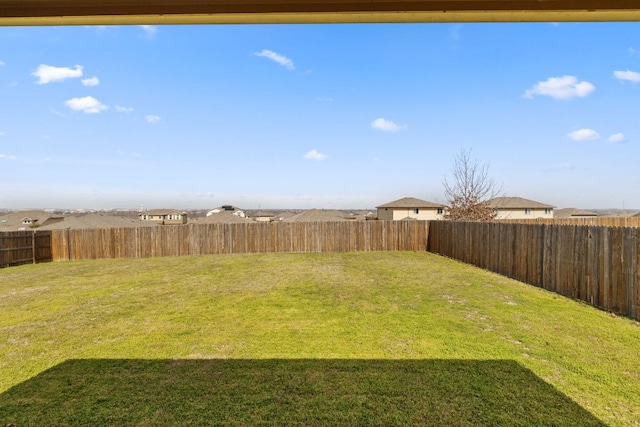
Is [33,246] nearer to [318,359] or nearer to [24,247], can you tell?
[24,247]

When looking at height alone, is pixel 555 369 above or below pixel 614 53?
below

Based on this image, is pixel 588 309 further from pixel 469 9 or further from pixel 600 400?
pixel 469 9

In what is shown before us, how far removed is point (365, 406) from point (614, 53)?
40.5ft

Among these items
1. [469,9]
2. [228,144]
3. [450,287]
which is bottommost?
[450,287]

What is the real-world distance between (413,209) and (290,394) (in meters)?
37.9

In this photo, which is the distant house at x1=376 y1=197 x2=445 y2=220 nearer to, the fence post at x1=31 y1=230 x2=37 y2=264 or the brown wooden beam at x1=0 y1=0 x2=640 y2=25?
the fence post at x1=31 y1=230 x2=37 y2=264

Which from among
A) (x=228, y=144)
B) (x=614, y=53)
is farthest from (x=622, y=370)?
(x=228, y=144)

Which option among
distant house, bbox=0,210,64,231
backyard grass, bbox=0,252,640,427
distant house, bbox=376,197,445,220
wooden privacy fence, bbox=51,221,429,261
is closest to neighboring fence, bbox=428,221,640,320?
backyard grass, bbox=0,252,640,427

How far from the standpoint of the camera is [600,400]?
8.09 feet

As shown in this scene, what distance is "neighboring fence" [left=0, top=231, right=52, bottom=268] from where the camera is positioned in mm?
11305

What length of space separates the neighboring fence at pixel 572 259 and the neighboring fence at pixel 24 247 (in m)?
17.5

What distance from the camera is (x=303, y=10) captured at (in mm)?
1572

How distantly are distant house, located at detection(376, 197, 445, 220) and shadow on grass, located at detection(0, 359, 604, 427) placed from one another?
3583cm

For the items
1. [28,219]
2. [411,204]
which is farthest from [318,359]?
[28,219]
